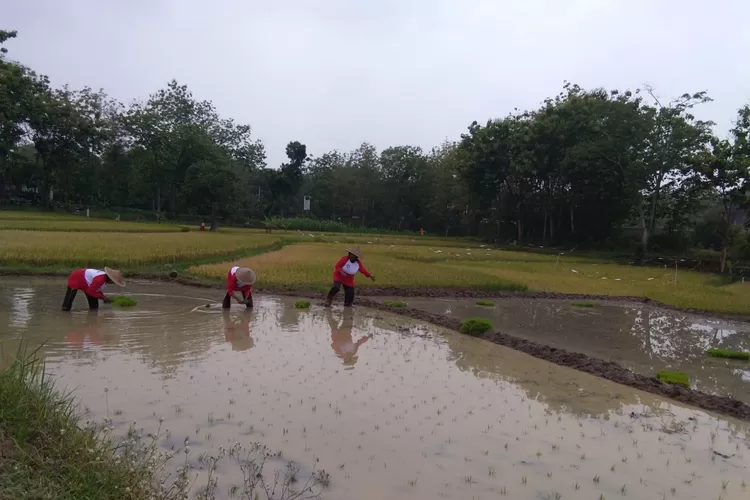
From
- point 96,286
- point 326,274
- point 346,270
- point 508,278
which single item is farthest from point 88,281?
point 508,278

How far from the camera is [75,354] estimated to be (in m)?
6.77

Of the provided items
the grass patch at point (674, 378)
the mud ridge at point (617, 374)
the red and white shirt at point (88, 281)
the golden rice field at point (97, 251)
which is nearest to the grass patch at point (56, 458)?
the mud ridge at point (617, 374)

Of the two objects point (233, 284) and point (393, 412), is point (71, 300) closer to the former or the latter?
point (233, 284)

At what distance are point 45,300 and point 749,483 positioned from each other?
1166 cm

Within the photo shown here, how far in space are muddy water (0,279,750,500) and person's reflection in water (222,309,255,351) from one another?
5cm

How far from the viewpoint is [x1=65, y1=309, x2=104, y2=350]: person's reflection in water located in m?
7.40

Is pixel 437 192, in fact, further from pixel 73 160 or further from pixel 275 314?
pixel 275 314

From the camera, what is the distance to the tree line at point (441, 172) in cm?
3061

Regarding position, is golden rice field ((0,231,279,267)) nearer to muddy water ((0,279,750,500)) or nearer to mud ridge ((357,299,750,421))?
muddy water ((0,279,750,500))

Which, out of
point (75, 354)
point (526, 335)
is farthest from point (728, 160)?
point (75, 354)

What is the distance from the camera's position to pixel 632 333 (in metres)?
11.4

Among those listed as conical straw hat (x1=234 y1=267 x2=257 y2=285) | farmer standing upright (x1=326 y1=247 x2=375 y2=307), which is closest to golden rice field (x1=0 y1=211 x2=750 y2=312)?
farmer standing upright (x1=326 y1=247 x2=375 y2=307)

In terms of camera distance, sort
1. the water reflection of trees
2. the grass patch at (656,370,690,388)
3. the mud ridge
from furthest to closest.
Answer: the water reflection of trees, the grass patch at (656,370,690,388), the mud ridge

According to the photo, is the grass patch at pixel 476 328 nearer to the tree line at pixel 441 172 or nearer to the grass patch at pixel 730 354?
the grass patch at pixel 730 354
